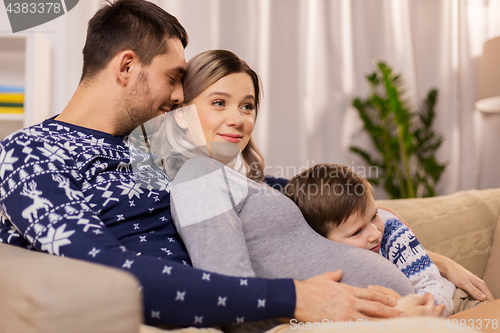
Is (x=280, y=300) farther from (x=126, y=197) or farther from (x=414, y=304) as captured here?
(x=126, y=197)

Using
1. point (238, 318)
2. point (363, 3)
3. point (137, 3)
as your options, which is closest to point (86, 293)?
point (238, 318)

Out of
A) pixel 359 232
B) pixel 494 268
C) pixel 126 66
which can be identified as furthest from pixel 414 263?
pixel 126 66

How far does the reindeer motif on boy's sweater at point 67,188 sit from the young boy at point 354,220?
1.88 feet

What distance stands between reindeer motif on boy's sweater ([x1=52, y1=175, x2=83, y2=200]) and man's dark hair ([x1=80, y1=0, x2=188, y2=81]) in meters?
0.49

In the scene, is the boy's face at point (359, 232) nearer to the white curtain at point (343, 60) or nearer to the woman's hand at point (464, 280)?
the woman's hand at point (464, 280)

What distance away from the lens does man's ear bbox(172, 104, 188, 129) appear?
4.02ft

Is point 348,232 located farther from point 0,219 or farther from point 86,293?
point 0,219

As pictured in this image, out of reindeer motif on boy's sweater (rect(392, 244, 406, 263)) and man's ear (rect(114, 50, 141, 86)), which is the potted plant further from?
man's ear (rect(114, 50, 141, 86))

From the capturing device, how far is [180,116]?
48.7 inches

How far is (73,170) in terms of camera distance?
884 mm

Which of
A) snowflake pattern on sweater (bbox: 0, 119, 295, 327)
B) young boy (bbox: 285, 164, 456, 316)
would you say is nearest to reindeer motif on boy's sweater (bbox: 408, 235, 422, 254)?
young boy (bbox: 285, 164, 456, 316)

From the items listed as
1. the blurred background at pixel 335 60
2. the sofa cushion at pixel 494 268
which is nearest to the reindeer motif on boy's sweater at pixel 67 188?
the sofa cushion at pixel 494 268

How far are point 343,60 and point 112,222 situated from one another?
7.57ft

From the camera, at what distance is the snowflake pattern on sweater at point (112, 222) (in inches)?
26.0
